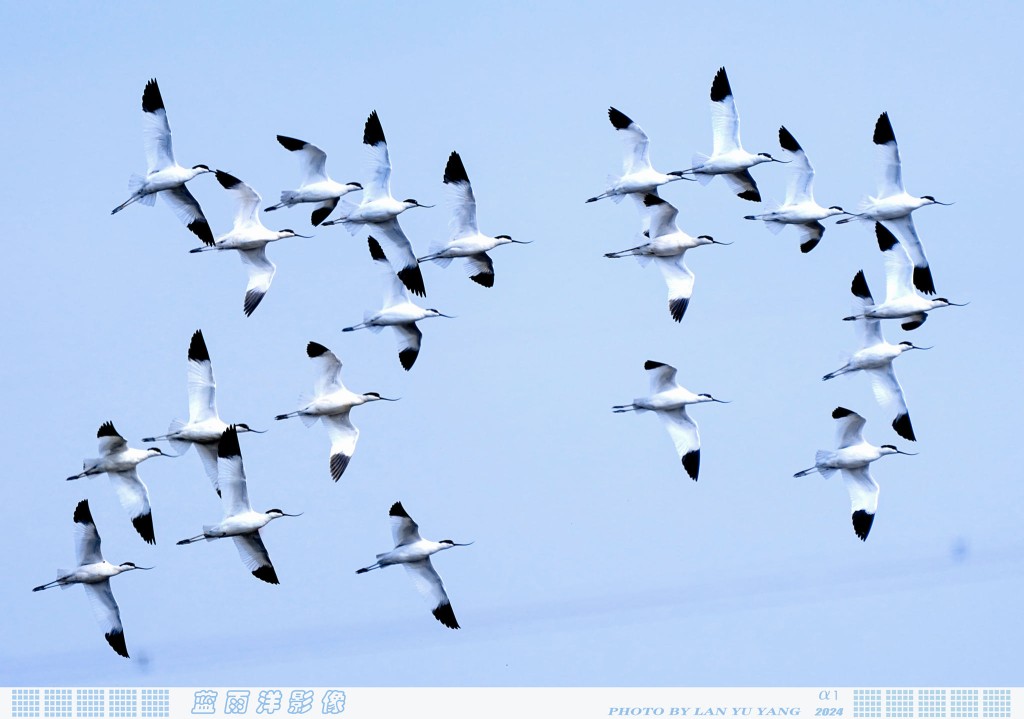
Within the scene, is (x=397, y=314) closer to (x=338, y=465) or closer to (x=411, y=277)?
(x=411, y=277)

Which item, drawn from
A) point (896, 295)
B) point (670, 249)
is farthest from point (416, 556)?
point (896, 295)

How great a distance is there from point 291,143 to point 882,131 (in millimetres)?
9970

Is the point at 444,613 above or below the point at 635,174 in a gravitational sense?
below

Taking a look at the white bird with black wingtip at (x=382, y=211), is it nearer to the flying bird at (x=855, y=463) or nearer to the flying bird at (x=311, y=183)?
the flying bird at (x=311, y=183)

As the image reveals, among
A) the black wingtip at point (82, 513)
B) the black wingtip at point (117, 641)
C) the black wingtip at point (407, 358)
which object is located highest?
the black wingtip at point (407, 358)

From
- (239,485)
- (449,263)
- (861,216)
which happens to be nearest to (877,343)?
(861,216)

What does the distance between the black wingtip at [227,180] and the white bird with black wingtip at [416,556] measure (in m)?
5.87

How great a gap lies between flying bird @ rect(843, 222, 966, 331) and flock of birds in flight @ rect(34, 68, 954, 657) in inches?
0.9

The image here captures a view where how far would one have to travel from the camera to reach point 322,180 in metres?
39.1

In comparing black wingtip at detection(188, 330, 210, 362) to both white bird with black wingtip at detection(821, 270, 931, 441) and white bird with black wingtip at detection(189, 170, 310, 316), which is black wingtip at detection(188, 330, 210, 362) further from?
white bird with black wingtip at detection(821, 270, 931, 441)

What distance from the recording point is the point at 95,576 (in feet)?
125

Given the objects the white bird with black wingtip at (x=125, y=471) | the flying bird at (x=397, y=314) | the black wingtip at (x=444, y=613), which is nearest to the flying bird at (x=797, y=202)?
the flying bird at (x=397, y=314)

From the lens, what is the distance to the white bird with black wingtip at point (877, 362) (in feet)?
132

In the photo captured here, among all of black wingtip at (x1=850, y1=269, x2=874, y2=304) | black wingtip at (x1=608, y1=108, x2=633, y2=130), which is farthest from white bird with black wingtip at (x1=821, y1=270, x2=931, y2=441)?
black wingtip at (x1=608, y1=108, x2=633, y2=130)
